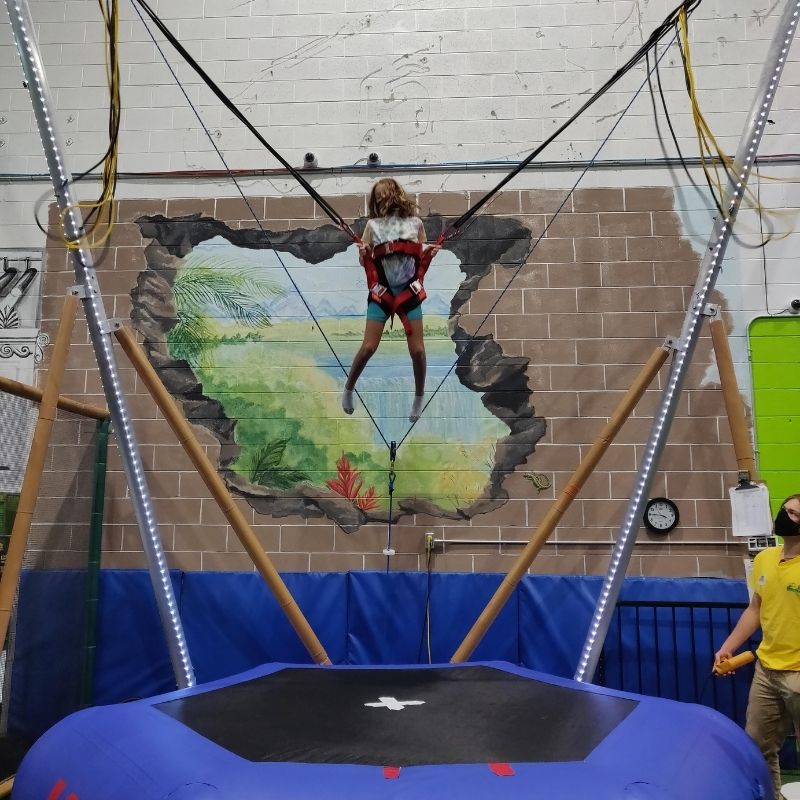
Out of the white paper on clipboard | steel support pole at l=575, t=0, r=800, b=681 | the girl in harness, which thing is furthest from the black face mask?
the girl in harness

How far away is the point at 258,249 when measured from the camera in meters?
4.11

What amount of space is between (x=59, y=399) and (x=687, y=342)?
261 cm

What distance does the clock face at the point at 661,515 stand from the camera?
12.2 feet

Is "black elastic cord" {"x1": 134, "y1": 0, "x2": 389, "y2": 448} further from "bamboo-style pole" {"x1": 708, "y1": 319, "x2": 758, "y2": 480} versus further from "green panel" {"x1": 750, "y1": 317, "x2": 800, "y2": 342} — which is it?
"green panel" {"x1": 750, "y1": 317, "x2": 800, "y2": 342}

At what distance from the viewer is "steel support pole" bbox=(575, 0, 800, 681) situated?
9.80 feet

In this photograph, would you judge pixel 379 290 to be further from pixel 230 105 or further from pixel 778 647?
pixel 778 647

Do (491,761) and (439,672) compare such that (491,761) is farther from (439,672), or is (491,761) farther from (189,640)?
(189,640)

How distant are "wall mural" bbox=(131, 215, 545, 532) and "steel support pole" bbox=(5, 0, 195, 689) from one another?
2.81ft

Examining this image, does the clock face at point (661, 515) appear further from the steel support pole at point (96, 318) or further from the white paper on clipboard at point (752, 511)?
the steel support pole at point (96, 318)

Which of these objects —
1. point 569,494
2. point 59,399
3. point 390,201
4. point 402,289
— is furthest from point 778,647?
point 59,399

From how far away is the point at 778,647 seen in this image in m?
Result: 2.73

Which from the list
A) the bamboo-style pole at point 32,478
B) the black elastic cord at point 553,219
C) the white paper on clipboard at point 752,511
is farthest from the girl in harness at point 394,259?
the white paper on clipboard at point 752,511

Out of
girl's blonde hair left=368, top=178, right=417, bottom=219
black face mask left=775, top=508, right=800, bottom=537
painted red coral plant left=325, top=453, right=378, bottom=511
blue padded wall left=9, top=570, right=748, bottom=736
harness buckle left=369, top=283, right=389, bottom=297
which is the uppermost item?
girl's blonde hair left=368, top=178, right=417, bottom=219

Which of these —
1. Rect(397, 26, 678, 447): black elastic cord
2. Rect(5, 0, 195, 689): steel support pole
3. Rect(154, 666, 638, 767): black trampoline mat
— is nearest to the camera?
Rect(154, 666, 638, 767): black trampoline mat
